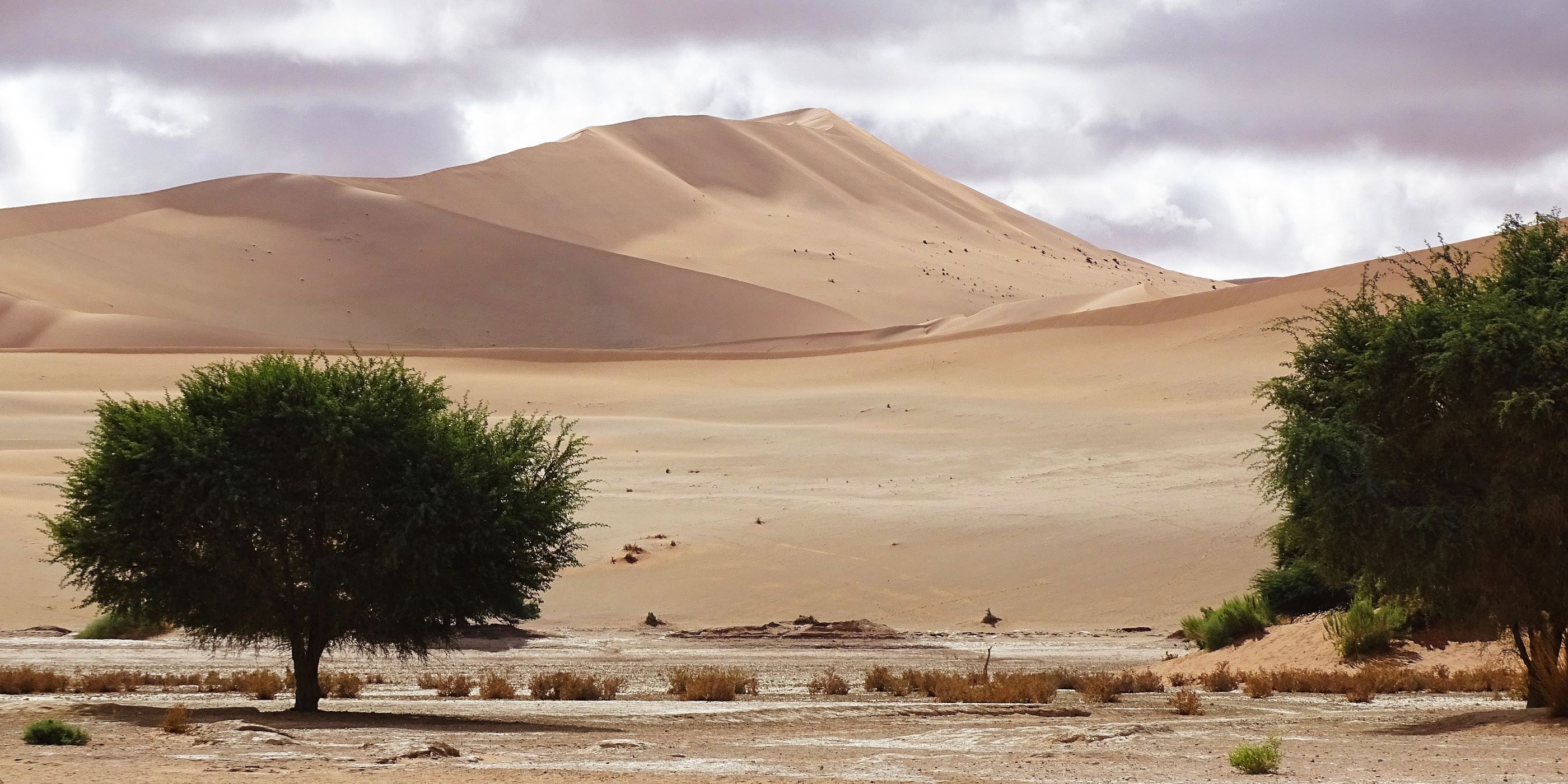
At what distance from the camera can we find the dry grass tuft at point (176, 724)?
15.3 meters

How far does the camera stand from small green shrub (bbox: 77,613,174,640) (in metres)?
28.9

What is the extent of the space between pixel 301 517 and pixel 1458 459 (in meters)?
12.9

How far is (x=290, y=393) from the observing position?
19328 millimetres

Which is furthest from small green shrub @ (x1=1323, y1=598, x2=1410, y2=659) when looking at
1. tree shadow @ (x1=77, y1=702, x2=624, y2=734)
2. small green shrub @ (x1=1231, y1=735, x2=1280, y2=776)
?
tree shadow @ (x1=77, y1=702, x2=624, y2=734)

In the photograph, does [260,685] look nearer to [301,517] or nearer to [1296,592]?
[301,517]

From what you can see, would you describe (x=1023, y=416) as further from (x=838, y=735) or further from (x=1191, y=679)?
(x=838, y=735)

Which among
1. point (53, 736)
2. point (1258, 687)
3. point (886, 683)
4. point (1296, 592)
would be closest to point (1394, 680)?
point (1258, 687)

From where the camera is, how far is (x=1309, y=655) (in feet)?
80.3

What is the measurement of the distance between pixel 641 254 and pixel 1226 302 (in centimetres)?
6679

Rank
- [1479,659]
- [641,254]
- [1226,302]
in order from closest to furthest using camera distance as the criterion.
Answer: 1. [1479,659]
2. [1226,302]
3. [641,254]

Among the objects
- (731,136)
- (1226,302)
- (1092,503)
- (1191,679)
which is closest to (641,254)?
(731,136)

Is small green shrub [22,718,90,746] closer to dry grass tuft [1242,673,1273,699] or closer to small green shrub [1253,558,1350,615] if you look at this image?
dry grass tuft [1242,673,1273,699]

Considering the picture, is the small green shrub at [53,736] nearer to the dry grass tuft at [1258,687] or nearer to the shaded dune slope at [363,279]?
the dry grass tuft at [1258,687]

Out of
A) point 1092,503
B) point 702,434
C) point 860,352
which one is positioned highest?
point 860,352
